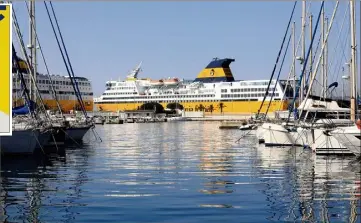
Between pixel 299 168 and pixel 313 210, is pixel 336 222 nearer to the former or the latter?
pixel 313 210

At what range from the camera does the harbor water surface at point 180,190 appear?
9.77 m

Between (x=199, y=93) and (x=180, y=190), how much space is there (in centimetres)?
11034

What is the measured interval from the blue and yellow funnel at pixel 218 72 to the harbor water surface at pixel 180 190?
334 ft

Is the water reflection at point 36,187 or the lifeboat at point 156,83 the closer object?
the water reflection at point 36,187

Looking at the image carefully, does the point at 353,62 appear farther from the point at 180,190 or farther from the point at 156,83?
the point at 156,83

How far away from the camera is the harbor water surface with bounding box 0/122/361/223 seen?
32.1 feet

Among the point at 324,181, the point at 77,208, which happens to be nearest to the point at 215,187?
the point at 324,181

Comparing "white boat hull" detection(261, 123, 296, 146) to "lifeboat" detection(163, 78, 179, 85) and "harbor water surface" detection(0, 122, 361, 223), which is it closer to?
"harbor water surface" detection(0, 122, 361, 223)

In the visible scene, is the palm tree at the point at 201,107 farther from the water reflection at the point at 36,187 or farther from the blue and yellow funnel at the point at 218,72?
the water reflection at the point at 36,187

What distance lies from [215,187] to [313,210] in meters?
3.74

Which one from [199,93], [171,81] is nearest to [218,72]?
[199,93]

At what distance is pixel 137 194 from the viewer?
40.0 ft

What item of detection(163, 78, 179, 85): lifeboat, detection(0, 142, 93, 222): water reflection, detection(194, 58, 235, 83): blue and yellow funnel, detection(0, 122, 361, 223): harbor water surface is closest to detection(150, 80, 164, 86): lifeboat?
detection(163, 78, 179, 85): lifeboat

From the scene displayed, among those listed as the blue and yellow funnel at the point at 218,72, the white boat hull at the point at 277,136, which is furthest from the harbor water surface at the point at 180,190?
the blue and yellow funnel at the point at 218,72
